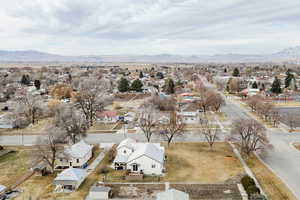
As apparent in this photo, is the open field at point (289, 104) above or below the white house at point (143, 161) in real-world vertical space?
above

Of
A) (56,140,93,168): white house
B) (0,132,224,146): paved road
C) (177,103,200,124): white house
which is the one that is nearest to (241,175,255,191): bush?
(0,132,224,146): paved road

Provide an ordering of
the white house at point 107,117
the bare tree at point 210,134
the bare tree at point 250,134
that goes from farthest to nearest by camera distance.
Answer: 1. the white house at point 107,117
2. the bare tree at point 210,134
3. the bare tree at point 250,134

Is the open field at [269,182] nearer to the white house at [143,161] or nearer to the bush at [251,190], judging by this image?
the bush at [251,190]

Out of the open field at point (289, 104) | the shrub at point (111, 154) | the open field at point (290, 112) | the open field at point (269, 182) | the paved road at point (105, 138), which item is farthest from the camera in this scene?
the open field at point (289, 104)

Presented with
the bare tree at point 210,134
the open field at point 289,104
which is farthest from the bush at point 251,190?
the open field at point 289,104

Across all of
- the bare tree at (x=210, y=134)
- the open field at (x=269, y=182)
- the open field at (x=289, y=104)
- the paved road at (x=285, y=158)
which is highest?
the open field at (x=289, y=104)

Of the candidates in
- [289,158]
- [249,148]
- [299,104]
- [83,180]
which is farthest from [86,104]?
[299,104]
